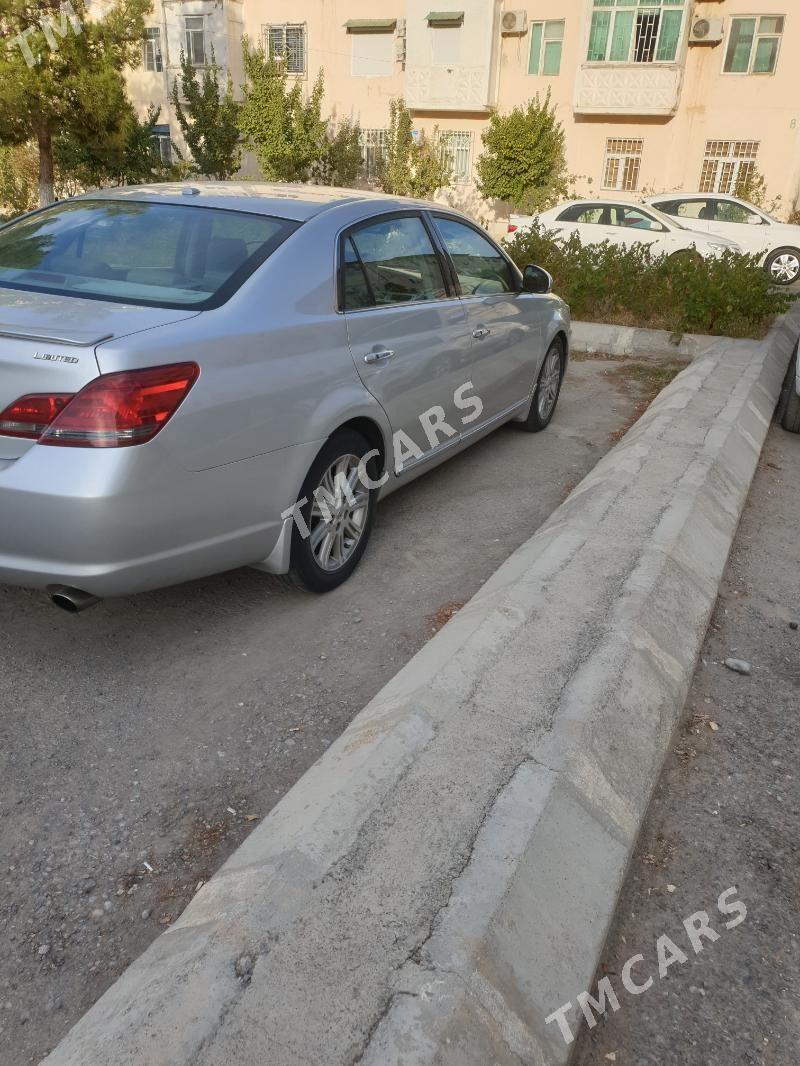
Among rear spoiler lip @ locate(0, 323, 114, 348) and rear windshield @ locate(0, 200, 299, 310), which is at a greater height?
rear windshield @ locate(0, 200, 299, 310)

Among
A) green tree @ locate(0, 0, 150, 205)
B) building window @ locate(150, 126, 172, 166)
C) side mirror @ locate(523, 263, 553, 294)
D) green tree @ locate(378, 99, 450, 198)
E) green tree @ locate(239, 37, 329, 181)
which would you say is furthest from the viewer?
building window @ locate(150, 126, 172, 166)

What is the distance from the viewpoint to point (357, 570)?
13.6ft

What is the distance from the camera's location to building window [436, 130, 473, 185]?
2881 centimetres

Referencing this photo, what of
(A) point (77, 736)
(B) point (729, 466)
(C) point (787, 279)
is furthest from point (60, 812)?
(C) point (787, 279)

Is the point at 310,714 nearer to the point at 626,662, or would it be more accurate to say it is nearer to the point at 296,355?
the point at 626,662

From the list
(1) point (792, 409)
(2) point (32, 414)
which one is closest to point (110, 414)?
(2) point (32, 414)

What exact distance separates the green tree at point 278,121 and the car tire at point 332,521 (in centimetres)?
2593

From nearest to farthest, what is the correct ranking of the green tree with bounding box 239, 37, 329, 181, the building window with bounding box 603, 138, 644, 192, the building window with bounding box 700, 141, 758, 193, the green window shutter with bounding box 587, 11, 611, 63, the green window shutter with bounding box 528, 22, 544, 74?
1. the building window with bounding box 700, 141, 758, 193
2. the green window shutter with bounding box 587, 11, 611, 63
3. the green tree with bounding box 239, 37, 329, 181
4. the building window with bounding box 603, 138, 644, 192
5. the green window shutter with bounding box 528, 22, 544, 74

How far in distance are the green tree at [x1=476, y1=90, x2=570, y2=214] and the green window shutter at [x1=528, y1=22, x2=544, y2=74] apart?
1.10 meters

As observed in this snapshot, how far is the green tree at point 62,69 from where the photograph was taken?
19.4 m

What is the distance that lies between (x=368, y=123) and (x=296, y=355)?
30140mm

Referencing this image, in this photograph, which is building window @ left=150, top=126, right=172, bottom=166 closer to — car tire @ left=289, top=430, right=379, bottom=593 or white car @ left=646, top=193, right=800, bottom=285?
white car @ left=646, top=193, right=800, bottom=285

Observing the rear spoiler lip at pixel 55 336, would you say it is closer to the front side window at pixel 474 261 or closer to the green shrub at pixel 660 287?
the front side window at pixel 474 261

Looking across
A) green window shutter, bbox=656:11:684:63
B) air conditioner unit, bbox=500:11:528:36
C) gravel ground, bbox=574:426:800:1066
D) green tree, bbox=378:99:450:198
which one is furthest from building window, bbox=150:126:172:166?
gravel ground, bbox=574:426:800:1066
